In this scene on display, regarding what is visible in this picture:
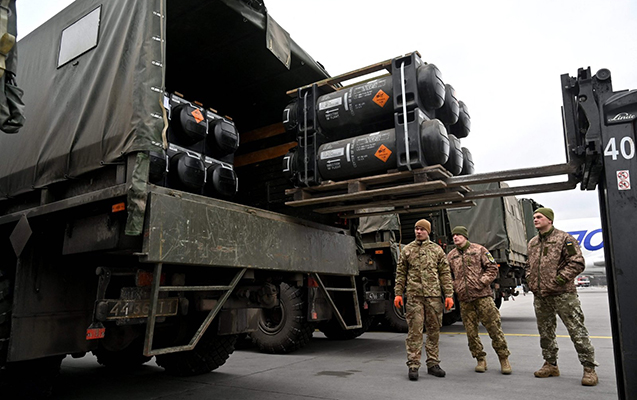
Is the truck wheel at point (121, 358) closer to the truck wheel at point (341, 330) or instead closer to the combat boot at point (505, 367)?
the truck wheel at point (341, 330)

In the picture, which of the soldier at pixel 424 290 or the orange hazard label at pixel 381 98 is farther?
the soldier at pixel 424 290

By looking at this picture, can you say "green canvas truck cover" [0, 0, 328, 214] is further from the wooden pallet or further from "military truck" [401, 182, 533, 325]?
"military truck" [401, 182, 533, 325]

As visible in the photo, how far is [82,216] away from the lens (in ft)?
11.4

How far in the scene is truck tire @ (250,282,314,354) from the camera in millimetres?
6520

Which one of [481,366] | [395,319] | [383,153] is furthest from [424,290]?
[395,319]

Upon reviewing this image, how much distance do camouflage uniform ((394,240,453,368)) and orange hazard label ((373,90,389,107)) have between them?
7.11ft

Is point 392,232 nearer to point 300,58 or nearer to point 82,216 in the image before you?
point 300,58

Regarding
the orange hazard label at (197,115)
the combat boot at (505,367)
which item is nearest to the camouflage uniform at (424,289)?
the combat boot at (505,367)

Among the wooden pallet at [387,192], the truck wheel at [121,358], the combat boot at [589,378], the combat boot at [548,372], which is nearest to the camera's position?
the wooden pallet at [387,192]

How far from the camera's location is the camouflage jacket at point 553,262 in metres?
4.98

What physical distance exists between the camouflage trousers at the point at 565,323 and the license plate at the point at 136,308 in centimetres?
399

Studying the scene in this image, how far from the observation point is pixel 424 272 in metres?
5.55

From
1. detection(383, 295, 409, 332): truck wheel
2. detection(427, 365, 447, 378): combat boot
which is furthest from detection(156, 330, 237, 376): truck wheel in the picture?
detection(383, 295, 409, 332): truck wheel

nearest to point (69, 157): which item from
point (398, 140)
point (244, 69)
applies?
point (244, 69)
